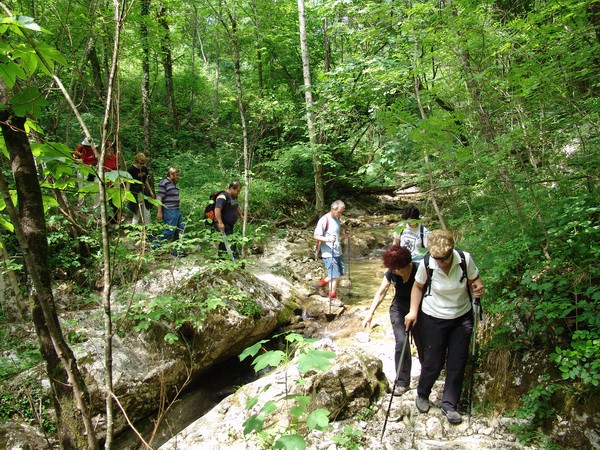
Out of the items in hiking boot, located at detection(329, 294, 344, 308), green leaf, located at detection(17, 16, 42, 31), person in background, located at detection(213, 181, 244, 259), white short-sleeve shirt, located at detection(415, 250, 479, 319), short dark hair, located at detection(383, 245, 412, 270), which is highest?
green leaf, located at detection(17, 16, 42, 31)

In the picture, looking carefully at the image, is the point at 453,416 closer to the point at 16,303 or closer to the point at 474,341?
the point at 474,341

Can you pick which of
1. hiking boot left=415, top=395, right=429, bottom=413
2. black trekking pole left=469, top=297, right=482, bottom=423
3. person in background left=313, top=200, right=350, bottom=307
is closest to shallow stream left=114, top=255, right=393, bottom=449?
person in background left=313, top=200, right=350, bottom=307

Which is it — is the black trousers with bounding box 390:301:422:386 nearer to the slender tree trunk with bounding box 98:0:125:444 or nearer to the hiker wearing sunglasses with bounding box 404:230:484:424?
the hiker wearing sunglasses with bounding box 404:230:484:424

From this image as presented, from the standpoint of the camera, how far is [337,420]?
3744mm

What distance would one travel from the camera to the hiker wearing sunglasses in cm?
337

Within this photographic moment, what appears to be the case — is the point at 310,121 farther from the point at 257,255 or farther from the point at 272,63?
the point at 272,63

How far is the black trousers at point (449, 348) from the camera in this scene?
350 centimetres

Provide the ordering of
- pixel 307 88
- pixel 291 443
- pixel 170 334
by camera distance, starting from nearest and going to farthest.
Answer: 1. pixel 291 443
2. pixel 170 334
3. pixel 307 88

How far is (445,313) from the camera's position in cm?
346

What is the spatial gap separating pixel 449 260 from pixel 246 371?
14.2 ft

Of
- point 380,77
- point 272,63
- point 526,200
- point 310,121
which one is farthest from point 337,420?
point 272,63

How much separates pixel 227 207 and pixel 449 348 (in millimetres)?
5206

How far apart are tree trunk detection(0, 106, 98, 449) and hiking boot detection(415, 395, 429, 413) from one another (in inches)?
129

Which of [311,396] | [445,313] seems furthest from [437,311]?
[311,396]
